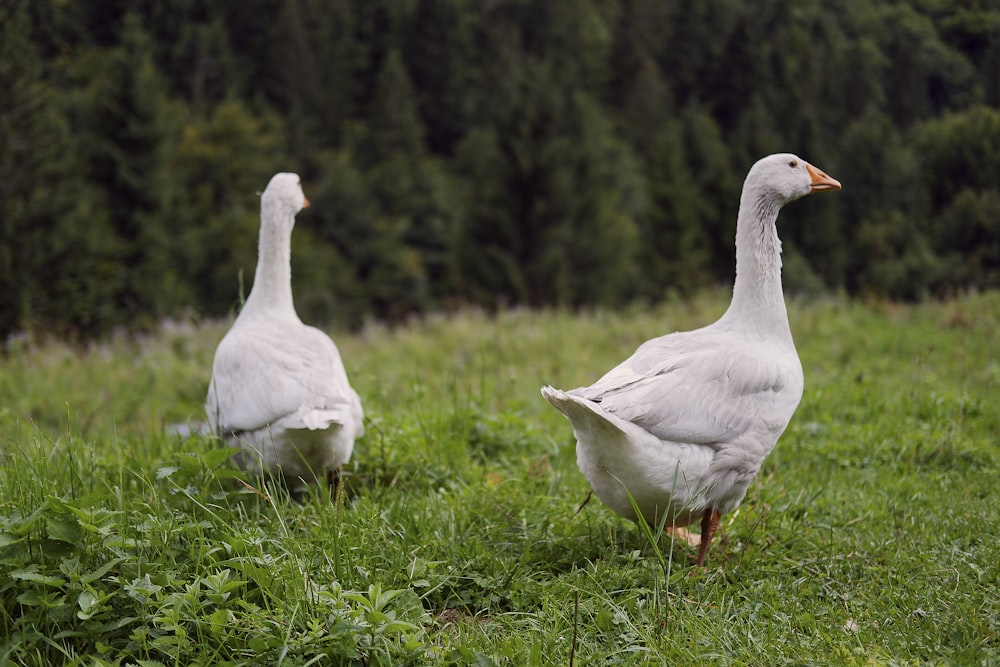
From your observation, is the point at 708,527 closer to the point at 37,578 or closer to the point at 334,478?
the point at 334,478

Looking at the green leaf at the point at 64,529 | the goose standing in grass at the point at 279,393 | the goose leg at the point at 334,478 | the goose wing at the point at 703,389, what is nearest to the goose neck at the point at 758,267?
the goose wing at the point at 703,389

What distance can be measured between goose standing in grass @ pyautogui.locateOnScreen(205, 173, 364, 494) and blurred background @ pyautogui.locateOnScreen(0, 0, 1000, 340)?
4798 millimetres

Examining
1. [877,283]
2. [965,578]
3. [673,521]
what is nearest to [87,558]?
[673,521]

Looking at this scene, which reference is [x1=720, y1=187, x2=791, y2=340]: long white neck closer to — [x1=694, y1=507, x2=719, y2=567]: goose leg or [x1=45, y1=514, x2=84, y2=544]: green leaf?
[x1=694, y1=507, x2=719, y2=567]: goose leg

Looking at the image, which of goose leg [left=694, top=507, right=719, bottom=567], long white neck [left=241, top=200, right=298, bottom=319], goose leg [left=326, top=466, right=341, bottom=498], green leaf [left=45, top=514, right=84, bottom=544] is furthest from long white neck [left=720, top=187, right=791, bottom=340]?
green leaf [left=45, top=514, right=84, bottom=544]

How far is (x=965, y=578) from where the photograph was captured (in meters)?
3.36

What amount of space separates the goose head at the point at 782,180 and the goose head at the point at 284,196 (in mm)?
2655

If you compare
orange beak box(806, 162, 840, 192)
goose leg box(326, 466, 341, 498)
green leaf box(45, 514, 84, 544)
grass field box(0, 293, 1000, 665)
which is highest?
orange beak box(806, 162, 840, 192)

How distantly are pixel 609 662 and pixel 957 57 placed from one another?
22.1 feet

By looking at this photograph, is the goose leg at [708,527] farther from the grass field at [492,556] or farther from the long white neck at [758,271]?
the long white neck at [758,271]

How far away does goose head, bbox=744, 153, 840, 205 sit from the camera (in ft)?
13.1

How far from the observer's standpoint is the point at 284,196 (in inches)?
202

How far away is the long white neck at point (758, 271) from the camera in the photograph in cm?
398

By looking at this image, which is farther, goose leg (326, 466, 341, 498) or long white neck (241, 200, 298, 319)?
long white neck (241, 200, 298, 319)
